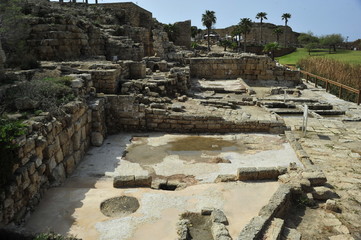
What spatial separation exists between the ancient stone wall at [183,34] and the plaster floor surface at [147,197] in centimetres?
3236

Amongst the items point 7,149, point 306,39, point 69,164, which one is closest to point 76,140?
point 69,164

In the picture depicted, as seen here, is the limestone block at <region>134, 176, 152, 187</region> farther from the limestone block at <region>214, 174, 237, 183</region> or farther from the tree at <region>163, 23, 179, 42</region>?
the tree at <region>163, 23, 179, 42</region>

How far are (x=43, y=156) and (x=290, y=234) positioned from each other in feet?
16.9

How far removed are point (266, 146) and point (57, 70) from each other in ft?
24.6

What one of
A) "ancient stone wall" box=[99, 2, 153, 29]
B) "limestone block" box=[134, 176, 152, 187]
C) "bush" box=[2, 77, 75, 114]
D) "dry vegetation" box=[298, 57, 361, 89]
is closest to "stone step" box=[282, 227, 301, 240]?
"limestone block" box=[134, 176, 152, 187]

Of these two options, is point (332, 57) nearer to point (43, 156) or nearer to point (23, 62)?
point (23, 62)

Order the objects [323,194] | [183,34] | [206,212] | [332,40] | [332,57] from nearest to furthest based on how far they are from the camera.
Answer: [206,212], [323,194], [183,34], [332,57], [332,40]

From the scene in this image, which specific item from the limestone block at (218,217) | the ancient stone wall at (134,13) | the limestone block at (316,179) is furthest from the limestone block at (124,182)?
the ancient stone wall at (134,13)

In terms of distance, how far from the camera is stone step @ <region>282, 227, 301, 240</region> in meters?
5.62

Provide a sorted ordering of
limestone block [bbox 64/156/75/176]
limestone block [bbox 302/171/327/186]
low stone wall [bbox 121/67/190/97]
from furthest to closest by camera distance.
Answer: low stone wall [bbox 121/67/190/97] → limestone block [bbox 64/156/75/176] → limestone block [bbox 302/171/327/186]

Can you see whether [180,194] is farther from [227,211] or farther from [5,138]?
[5,138]

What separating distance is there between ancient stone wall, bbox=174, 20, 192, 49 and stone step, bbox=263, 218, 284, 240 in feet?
118

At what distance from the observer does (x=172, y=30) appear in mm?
39344

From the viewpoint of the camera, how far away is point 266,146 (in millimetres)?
9938
